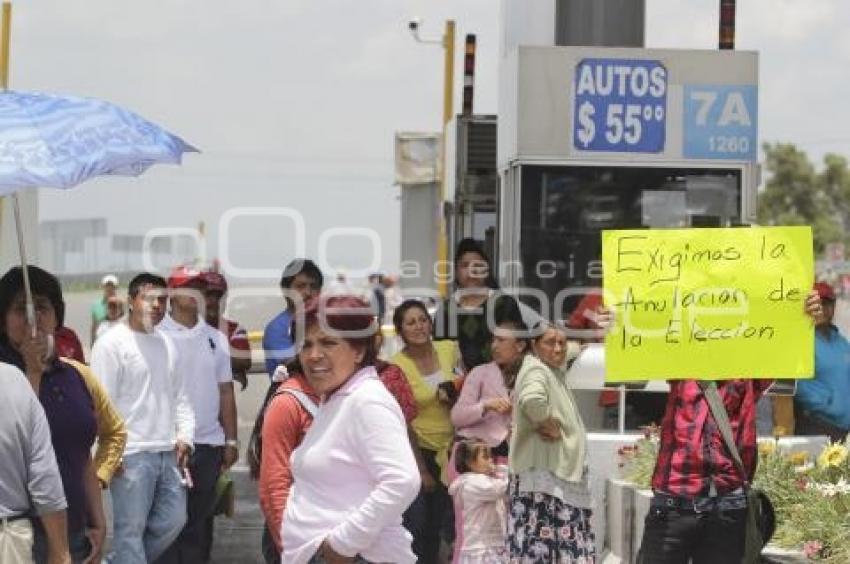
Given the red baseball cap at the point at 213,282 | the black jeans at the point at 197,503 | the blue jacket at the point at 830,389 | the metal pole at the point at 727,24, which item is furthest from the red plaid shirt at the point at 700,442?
the metal pole at the point at 727,24

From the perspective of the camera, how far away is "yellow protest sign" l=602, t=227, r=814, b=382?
6359 mm

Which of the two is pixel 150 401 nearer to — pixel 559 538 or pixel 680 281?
pixel 559 538

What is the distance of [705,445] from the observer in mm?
6430

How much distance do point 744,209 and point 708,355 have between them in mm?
5655

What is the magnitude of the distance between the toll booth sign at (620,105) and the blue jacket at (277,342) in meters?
3.00

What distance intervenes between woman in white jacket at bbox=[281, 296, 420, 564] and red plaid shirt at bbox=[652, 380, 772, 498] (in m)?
1.78

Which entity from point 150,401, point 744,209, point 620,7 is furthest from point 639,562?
point 620,7

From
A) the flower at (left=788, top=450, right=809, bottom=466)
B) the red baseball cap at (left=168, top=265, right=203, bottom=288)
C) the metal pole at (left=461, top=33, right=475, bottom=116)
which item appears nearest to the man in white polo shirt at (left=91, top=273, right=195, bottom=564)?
the red baseball cap at (left=168, top=265, right=203, bottom=288)

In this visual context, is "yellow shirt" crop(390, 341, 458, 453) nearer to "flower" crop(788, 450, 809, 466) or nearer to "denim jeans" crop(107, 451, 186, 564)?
"denim jeans" crop(107, 451, 186, 564)

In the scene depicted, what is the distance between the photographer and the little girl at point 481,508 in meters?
8.17

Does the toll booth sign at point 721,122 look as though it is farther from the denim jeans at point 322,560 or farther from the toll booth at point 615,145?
the denim jeans at point 322,560

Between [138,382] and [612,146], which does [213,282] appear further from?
[612,146]

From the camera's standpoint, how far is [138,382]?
313 inches

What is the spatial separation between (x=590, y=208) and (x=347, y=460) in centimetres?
750
